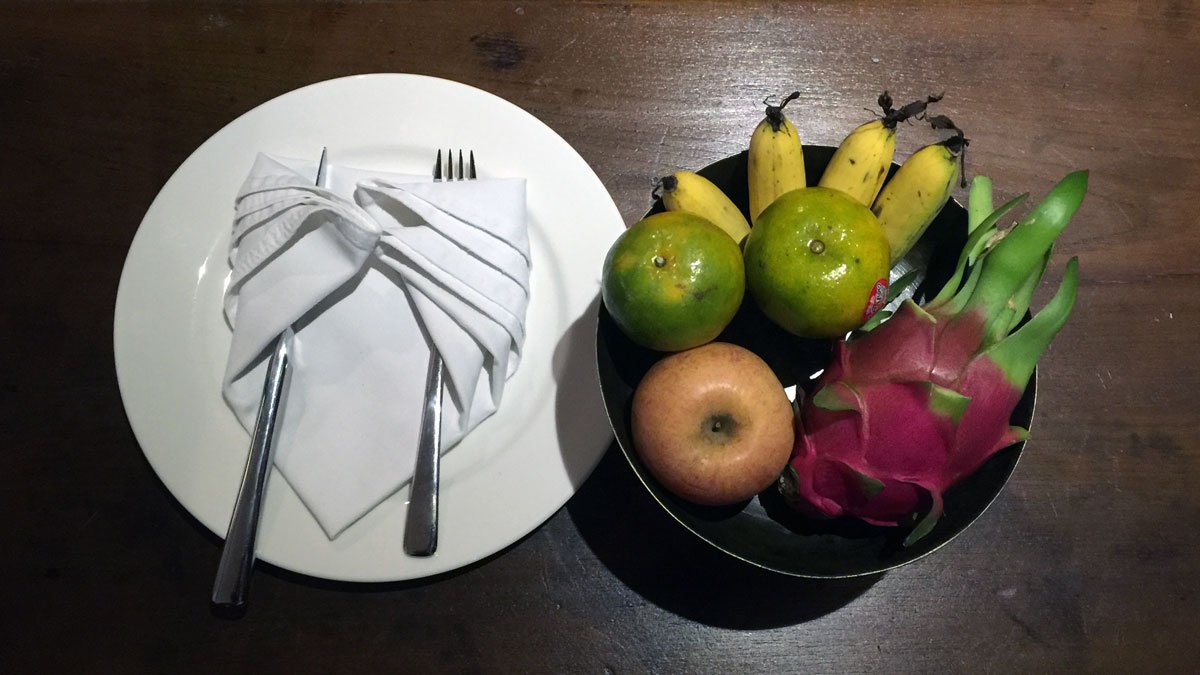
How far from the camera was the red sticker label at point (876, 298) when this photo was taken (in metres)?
0.60

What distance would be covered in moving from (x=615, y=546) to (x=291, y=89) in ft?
2.18

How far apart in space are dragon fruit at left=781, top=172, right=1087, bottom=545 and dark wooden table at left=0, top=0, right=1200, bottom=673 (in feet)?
0.66

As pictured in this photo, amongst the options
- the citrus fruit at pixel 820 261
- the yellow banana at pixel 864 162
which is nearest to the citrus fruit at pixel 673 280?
the citrus fruit at pixel 820 261

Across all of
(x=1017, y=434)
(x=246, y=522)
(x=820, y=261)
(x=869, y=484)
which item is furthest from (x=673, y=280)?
(x=246, y=522)

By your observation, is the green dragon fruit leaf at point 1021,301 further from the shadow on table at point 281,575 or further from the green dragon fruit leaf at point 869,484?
the shadow on table at point 281,575

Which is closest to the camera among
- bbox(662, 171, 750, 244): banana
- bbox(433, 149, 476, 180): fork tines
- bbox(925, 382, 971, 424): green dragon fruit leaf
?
bbox(925, 382, 971, 424): green dragon fruit leaf

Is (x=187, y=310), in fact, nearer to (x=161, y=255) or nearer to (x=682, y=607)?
(x=161, y=255)

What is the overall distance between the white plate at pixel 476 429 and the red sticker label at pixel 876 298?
272mm

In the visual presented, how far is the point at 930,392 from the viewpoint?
1.87 ft

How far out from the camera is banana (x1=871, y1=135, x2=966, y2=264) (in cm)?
66

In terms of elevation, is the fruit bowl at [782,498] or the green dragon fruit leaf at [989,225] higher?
the green dragon fruit leaf at [989,225]

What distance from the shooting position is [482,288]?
2.38ft

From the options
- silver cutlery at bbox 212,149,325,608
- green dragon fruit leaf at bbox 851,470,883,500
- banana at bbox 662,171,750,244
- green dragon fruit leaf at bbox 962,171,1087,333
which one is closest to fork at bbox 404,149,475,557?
silver cutlery at bbox 212,149,325,608

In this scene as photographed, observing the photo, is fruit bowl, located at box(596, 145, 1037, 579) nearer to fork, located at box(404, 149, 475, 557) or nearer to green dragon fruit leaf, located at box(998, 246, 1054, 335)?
green dragon fruit leaf, located at box(998, 246, 1054, 335)
